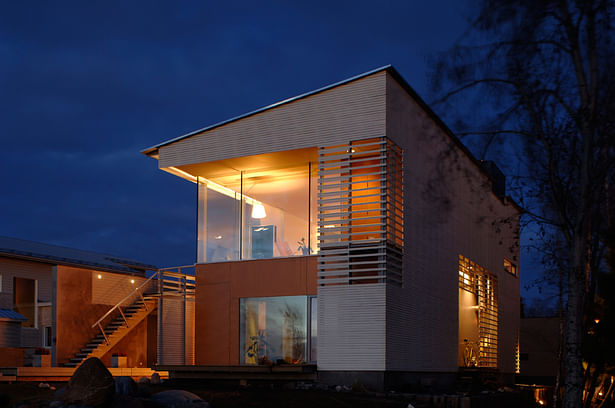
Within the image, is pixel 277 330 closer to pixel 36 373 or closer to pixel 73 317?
pixel 36 373

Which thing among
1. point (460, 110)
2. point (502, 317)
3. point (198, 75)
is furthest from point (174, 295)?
point (198, 75)

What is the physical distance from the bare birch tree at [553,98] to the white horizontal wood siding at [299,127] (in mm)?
4859

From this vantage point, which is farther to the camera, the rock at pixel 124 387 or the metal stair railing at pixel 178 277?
the metal stair railing at pixel 178 277

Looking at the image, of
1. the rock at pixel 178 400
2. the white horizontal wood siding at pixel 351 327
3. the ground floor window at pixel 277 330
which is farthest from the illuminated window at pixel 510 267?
the rock at pixel 178 400

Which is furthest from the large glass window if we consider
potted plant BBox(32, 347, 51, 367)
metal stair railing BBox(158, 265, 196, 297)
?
potted plant BBox(32, 347, 51, 367)

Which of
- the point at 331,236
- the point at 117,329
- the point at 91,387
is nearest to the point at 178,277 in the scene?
the point at 117,329

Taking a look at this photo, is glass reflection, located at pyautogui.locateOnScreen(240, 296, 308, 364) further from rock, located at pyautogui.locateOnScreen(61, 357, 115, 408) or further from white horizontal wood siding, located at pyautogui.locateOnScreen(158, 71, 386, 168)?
rock, located at pyautogui.locateOnScreen(61, 357, 115, 408)

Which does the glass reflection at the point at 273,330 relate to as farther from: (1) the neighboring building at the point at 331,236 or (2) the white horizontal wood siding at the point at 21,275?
(2) the white horizontal wood siding at the point at 21,275

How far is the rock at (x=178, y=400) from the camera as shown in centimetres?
1116

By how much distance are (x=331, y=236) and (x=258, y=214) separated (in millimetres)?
2705

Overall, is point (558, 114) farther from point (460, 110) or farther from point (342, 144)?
point (342, 144)

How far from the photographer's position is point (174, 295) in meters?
19.0

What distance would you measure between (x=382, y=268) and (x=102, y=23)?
17690mm

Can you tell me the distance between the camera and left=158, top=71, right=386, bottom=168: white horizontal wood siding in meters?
15.6
